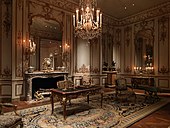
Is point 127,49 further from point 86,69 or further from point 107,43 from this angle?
point 86,69

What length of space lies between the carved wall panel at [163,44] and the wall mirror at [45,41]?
4455 millimetres

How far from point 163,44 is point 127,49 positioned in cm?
186

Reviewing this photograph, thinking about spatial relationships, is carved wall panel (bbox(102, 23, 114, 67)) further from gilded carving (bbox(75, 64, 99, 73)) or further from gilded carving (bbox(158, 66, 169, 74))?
gilded carving (bbox(158, 66, 169, 74))

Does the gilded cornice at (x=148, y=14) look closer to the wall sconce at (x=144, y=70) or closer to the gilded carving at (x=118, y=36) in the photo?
the gilded carving at (x=118, y=36)

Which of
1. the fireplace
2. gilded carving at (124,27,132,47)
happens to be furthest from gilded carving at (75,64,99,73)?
gilded carving at (124,27,132,47)

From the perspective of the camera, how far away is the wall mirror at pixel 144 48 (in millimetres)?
7023

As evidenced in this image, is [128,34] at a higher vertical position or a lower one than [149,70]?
higher

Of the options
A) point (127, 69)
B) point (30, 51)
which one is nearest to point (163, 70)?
point (127, 69)

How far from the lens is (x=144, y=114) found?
326 cm

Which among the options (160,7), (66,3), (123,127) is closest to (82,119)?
(123,127)

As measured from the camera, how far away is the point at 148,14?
23.1ft

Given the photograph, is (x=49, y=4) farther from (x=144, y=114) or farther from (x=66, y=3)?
(x=144, y=114)

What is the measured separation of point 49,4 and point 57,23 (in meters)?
0.72

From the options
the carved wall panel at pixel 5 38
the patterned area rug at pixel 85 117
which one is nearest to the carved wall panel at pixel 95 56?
the patterned area rug at pixel 85 117
